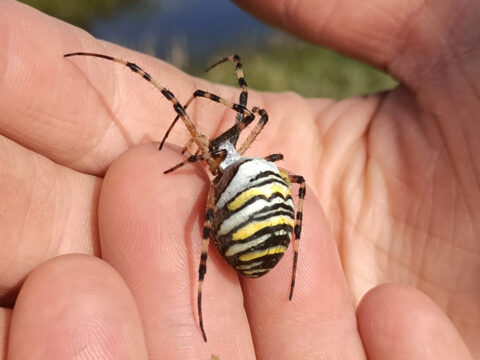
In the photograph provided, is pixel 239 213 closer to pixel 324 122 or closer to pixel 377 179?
pixel 377 179

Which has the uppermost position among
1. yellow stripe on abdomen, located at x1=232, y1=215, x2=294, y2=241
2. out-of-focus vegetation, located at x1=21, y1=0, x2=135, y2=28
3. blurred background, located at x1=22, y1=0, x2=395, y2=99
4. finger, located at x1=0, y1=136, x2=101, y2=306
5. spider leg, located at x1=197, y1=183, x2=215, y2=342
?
yellow stripe on abdomen, located at x1=232, y1=215, x2=294, y2=241

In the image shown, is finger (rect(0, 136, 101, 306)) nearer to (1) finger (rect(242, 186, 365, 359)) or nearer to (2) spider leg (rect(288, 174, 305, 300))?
(1) finger (rect(242, 186, 365, 359))

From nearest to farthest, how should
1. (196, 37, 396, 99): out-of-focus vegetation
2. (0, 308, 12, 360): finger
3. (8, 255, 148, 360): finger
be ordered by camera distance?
(8, 255, 148, 360): finger, (0, 308, 12, 360): finger, (196, 37, 396, 99): out-of-focus vegetation

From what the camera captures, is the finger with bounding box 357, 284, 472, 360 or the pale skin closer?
the pale skin

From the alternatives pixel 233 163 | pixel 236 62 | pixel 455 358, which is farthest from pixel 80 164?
pixel 455 358

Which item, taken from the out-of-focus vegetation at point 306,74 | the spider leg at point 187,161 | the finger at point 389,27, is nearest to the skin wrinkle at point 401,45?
the finger at point 389,27

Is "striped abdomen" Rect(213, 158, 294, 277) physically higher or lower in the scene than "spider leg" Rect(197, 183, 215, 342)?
higher

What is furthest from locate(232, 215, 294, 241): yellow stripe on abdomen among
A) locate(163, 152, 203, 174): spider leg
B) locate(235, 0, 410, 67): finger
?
locate(235, 0, 410, 67): finger
